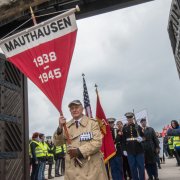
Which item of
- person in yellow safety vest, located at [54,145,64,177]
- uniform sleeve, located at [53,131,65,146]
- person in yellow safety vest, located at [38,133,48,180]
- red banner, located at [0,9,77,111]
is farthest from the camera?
person in yellow safety vest, located at [54,145,64,177]

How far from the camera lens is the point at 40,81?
14.6ft

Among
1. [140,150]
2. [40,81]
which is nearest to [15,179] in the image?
[140,150]

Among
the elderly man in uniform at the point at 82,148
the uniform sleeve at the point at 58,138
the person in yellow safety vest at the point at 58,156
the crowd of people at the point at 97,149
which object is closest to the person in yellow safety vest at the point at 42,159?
the crowd of people at the point at 97,149

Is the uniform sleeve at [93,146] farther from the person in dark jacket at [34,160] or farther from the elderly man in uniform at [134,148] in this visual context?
the person in dark jacket at [34,160]

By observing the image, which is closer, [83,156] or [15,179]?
[83,156]

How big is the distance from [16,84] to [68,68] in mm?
3776

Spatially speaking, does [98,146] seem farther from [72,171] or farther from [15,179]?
[15,179]

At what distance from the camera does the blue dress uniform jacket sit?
8430 millimetres

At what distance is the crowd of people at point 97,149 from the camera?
4.35 metres

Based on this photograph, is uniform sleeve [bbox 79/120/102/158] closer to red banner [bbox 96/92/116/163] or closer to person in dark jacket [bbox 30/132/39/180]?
red banner [bbox 96/92/116/163]

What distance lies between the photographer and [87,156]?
4336mm

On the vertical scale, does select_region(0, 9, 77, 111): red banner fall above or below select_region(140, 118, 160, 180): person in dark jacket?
above

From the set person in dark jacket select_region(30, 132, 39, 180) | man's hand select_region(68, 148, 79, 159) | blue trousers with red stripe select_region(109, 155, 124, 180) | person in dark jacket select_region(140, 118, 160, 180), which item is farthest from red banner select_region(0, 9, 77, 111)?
person in dark jacket select_region(30, 132, 39, 180)

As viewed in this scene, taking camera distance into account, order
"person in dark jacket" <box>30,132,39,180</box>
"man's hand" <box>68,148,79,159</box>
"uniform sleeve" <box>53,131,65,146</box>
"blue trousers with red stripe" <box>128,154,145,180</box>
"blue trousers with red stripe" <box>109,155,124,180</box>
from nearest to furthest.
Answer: "man's hand" <box>68,148,79,159</box> < "uniform sleeve" <box>53,131,65,146</box> < "blue trousers with red stripe" <box>128,154,145,180</box> < "blue trousers with red stripe" <box>109,155,124,180</box> < "person in dark jacket" <box>30,132,39,180</box>
